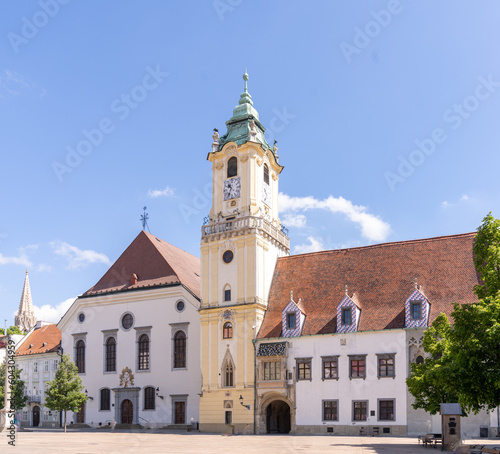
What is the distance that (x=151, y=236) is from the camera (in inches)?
2365

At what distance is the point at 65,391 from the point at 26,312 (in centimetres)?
7164

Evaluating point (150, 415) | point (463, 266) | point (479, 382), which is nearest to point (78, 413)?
point (150, 415)

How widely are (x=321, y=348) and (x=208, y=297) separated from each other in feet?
33.6

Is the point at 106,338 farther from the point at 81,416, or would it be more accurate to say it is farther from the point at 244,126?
the point at 244,126

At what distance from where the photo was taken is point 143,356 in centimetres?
5344

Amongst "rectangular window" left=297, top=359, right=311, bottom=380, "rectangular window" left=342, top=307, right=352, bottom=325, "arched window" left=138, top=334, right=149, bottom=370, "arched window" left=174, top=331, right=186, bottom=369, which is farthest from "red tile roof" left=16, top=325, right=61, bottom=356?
"rectangular window" left=342, top=307, right=352, bottom=325

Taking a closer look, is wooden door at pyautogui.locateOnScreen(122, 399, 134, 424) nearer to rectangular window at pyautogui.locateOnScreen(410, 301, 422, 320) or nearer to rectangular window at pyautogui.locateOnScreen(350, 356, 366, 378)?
rectangular window at pyautogui.locateOnScreen(350, 356, 366, 378)

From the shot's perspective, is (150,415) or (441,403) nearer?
(441,403)

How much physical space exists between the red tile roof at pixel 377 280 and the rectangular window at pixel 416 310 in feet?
2.46

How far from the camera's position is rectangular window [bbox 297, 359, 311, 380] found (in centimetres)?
4453

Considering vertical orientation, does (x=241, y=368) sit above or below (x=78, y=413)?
above

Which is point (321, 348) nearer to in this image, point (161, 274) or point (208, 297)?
Answer: point (208, 297)

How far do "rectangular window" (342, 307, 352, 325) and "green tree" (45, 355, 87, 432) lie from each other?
22322mm

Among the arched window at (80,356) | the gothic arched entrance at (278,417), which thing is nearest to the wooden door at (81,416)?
the arched window at (80,356)
